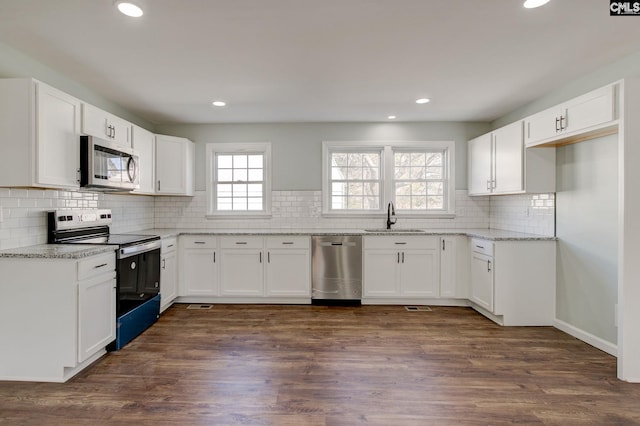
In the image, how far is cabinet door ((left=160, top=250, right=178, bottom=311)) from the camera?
3.67m

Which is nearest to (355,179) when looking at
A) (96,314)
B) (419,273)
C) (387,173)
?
(387,173)

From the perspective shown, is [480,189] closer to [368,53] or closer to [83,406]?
[368,53]

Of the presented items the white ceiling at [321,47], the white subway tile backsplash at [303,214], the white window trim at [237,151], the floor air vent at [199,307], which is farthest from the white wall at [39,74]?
the floor air vent at [199,307]

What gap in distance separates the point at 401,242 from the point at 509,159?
1.52m

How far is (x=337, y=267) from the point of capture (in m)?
4.06

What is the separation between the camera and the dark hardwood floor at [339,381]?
6.30ft

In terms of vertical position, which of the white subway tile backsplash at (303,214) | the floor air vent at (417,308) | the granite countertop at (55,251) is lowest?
the floor air vent at (417,308)

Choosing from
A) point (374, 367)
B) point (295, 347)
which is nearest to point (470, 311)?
point (374, 367)

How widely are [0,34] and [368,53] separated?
263cm

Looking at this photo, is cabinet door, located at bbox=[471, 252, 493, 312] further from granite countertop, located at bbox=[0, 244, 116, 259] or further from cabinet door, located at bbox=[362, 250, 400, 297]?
granite countertop, located at bbox=[0, 244, 116, 259]

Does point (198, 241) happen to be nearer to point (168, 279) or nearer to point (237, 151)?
point (168, 279)

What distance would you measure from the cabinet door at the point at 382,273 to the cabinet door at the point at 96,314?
2664 millimetres

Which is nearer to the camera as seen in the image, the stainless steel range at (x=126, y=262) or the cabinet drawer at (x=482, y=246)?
the stainless steel range at (x=126, y=262)

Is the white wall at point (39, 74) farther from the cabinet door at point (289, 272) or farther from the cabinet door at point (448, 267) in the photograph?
the cabinet door at point (448, 267)
